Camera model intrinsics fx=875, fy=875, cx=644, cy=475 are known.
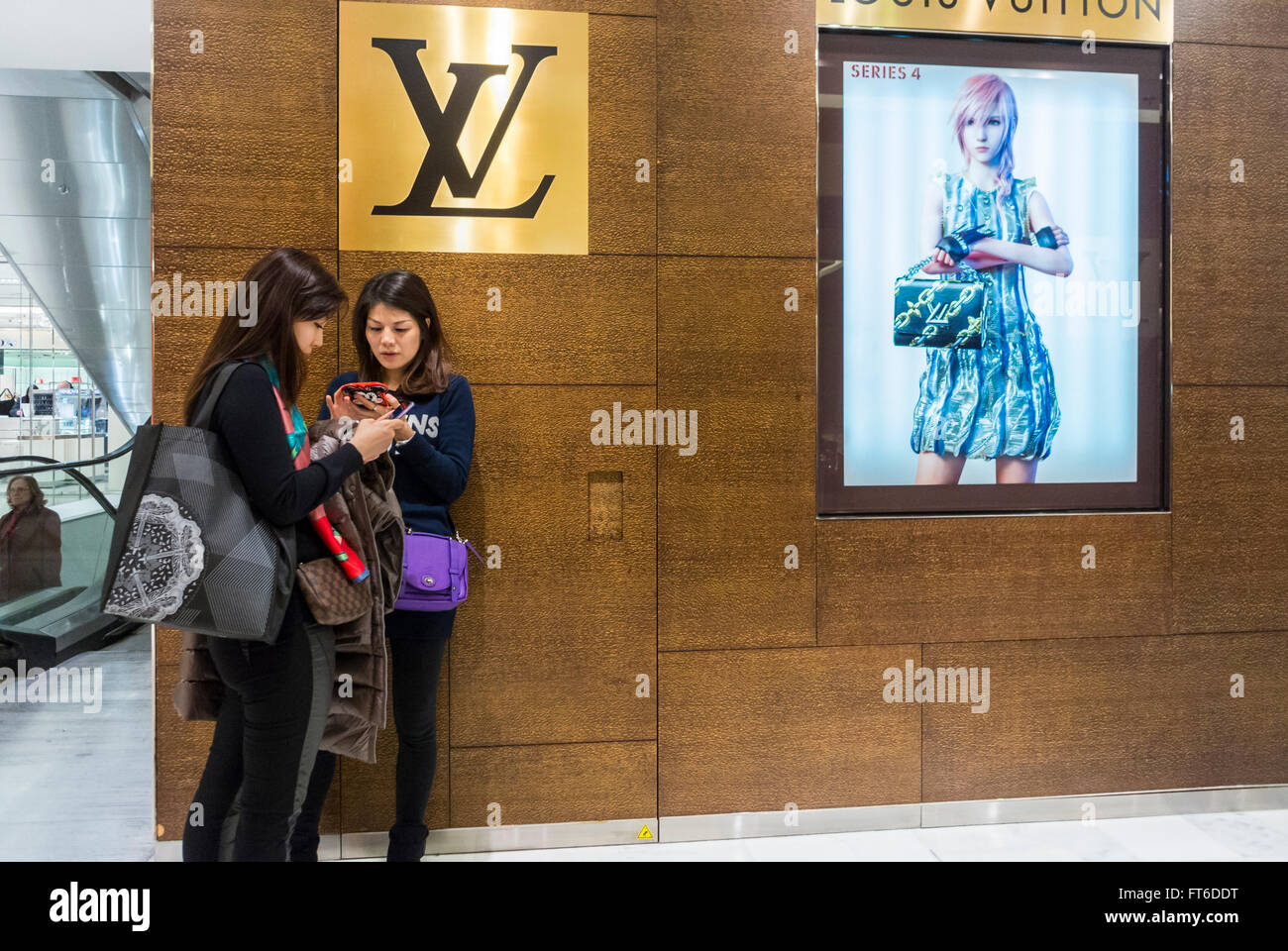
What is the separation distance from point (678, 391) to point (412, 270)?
938 millimetres

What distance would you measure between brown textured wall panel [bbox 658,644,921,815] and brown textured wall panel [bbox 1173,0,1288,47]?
243 centimetres

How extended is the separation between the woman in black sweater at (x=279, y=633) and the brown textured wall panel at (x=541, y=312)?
0.85 meters

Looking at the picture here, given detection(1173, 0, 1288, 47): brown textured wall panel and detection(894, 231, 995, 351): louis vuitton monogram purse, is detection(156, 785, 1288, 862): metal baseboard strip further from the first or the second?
detection(1173, 0, 1288, 47): brown textured wall panel

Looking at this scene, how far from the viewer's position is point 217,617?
68.8 inches

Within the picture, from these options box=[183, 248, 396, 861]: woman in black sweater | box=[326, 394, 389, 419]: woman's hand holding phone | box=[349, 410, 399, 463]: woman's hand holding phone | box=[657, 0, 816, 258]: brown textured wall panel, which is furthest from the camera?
box=[657, 0, 816, 258]: brown textured wall panel

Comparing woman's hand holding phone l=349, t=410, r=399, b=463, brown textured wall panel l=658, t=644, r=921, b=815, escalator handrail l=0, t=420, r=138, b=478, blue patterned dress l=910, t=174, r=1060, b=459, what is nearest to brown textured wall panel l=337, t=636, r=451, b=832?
brown textured wall panel l=658, t=644, r=921, b=815

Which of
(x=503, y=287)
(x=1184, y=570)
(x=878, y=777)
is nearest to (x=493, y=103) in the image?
(x=503, y=287)

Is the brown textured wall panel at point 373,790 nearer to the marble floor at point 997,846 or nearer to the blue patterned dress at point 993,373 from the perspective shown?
the marble floor at point 997,846

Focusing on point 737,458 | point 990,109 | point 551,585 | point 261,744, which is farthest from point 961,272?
point 261,744

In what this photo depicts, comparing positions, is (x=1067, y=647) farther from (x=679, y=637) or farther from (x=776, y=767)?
(x=679, y=637)

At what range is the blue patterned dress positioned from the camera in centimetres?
308

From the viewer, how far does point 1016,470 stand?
3.13m

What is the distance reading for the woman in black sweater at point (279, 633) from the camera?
179 centimetres

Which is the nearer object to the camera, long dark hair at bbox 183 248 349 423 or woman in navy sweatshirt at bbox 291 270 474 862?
long dark hair at bbox 183 248 349 423
